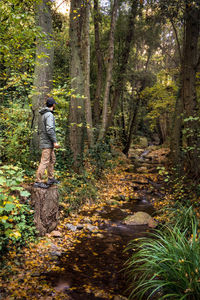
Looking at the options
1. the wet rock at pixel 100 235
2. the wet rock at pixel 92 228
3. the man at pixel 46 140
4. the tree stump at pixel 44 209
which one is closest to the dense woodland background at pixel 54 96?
the tree stump at pixel 44 209

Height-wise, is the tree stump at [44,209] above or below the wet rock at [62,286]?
above

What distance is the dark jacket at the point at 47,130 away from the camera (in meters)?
5.11

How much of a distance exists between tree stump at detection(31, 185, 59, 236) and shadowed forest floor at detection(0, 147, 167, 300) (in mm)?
208

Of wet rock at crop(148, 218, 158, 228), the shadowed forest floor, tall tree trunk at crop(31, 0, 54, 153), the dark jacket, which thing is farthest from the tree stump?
wet rock at crop(148, 218, 158, 228)

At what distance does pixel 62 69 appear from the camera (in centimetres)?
1407

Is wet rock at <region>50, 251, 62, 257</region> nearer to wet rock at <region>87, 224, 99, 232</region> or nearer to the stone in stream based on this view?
wet rock at <region>87, 224, 99, 232</region>

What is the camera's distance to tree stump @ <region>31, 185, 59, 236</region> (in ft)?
16.5

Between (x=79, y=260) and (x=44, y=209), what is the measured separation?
1386 mm

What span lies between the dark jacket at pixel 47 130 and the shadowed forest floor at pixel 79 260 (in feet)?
6.66

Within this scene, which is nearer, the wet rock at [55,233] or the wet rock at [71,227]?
the wet rock at [55,233]

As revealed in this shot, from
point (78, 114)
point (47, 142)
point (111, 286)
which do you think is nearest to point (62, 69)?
point (78, 114)

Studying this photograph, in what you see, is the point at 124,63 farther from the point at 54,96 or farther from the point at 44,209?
the point at 44,209

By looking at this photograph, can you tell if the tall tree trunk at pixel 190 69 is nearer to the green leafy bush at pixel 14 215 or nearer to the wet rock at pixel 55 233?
the wet rock at pixel 55 233

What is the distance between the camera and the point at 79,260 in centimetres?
432
